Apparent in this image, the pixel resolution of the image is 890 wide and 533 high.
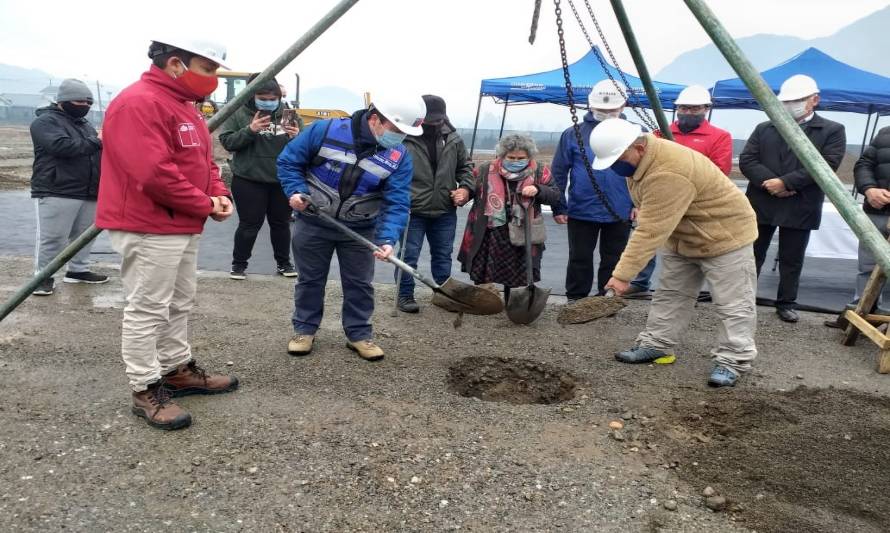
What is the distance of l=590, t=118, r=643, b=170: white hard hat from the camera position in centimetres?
355

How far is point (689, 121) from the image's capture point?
5363 mm

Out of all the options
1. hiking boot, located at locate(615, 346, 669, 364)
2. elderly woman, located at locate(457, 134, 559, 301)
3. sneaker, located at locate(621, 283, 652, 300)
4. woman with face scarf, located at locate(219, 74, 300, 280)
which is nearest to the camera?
hiking boot, located at locate(615, 346, 669, 364)

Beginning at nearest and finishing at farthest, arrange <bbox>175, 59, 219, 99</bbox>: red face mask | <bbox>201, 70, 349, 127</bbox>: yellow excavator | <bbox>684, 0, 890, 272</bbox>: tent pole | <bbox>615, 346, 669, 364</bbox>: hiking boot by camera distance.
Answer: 1. <bbox>684, 0, 890, 272</bbox>: tent pole
2. <bbox>175, 59, 219, 99</bbox>: red face mask
3. <bbox>615, 346, 669, 364</bbox>: hiking boot
4. <bbox>201, 70, 349, 127</bbox>: yellow excavator

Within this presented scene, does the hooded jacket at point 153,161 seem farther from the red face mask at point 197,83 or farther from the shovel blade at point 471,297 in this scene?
the shovel blade at point 471,297

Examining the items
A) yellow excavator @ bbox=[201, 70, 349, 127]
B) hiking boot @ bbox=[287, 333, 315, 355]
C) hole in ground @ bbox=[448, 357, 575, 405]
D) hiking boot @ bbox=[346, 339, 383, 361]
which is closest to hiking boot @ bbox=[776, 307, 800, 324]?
hole in ground @ bbox=[448, 357, 575, 405]

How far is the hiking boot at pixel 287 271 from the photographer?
20.4 ft

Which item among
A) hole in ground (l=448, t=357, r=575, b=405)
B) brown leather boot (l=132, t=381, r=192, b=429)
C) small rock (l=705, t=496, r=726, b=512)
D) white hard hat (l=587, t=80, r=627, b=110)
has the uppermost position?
white hard hat (l=587, t=80, r=627, b=110)

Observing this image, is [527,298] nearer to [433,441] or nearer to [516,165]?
[516,165]

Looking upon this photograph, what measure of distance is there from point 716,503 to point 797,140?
1469mm

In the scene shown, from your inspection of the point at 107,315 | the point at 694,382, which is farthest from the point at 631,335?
the point at 107,315

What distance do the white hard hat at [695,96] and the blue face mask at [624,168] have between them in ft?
6.41

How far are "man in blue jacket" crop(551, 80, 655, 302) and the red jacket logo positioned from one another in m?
2.90

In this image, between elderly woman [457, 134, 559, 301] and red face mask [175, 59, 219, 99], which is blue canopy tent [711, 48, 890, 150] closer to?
elderly woman [457, 134, 559, 301]

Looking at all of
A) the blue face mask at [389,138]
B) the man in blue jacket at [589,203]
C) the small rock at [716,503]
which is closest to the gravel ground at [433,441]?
the small rock at [716,503]
